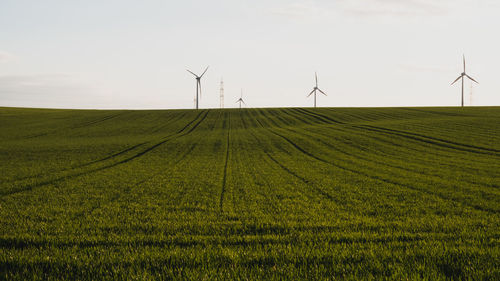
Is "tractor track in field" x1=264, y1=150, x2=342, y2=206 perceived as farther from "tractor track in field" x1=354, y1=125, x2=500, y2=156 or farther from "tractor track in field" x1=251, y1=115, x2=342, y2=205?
"tractor track in field" x1=354, y1=125, x2=500, y2=156

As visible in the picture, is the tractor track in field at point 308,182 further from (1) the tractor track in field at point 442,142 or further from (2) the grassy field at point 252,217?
(1) the tractor track in field at point 442,142

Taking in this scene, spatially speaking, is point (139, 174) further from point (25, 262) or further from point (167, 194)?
point (25, 262)

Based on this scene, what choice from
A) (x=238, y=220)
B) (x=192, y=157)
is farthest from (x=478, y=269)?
(x=192, y=157)

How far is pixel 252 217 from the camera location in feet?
34.1

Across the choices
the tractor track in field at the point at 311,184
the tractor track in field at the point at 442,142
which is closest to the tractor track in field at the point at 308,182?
the tractor track in field at the point at 311,184

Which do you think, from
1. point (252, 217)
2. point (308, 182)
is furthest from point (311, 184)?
point (252, 217)

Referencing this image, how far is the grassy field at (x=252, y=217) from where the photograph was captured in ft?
20.1

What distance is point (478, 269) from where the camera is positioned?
580cm

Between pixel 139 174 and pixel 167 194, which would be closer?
pixel 167 194

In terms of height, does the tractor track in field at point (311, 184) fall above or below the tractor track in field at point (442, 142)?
below

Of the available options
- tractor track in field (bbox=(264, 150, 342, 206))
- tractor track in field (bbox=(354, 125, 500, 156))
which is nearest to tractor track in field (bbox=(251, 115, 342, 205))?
tractor track in field (bbox=(264, 150, 342, 206))

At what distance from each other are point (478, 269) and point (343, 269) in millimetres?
2302

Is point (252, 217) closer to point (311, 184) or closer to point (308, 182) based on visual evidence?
point (311, 184)

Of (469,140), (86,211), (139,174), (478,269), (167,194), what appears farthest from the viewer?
(469,140)
